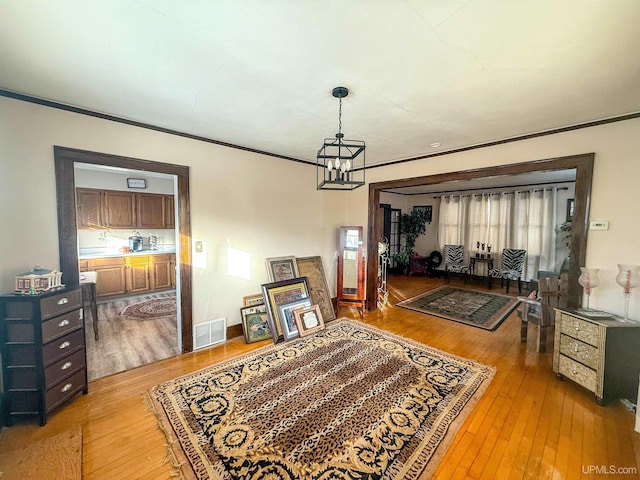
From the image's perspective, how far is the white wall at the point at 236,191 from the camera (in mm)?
2156

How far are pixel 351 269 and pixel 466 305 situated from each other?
8.08 ft

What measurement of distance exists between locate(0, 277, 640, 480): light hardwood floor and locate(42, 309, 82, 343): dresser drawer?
2.17 ft

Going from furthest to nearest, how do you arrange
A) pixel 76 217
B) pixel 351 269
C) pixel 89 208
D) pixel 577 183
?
pixel 89 208, pixel 351 269, pixel 577 183, pixel 76 217

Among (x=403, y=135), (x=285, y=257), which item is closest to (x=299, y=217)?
(x=285, y=257)

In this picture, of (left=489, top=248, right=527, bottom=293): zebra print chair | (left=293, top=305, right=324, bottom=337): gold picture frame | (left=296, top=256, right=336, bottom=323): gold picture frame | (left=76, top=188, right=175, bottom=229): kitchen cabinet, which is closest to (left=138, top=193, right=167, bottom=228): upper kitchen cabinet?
(left=76, top=188, right=175, bottom=229): kitchen cabinet

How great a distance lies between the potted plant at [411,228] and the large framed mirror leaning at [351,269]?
3.53 metres

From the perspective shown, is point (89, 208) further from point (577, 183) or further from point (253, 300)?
point (577, 183)

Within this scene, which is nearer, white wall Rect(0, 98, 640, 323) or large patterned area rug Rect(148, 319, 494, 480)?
large patterned area rug Rect(148, 319, 494, 480)

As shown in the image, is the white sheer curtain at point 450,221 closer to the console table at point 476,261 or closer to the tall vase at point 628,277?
the console table at point 476,261

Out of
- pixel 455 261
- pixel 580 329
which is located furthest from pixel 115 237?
pixel 455 261

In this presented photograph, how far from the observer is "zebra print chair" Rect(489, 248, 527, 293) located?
5873 millimetres

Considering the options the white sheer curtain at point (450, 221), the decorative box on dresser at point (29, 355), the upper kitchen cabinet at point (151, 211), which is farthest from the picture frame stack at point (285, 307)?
the white sheer curtain at point (450, 221)

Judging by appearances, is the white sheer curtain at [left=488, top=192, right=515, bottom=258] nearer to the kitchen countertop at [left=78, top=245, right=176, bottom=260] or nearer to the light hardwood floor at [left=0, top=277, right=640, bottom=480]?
the light hardwood floor at [left=0, top=277, right=640, bottom=480]

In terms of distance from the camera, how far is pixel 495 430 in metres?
1.94
